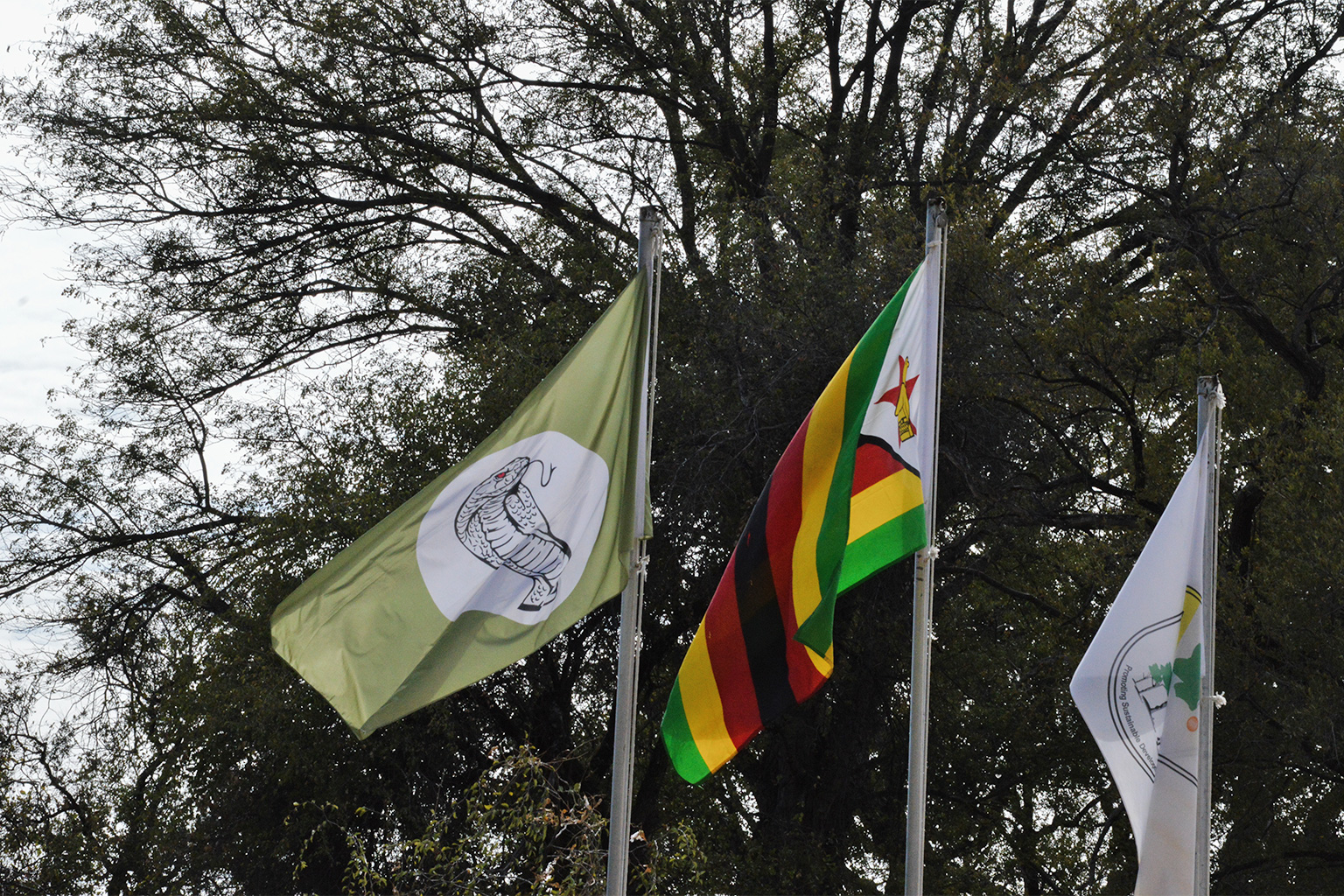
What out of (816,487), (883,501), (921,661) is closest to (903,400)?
(883,501)

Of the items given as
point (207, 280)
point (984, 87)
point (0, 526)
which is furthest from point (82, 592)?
point (984, 87)

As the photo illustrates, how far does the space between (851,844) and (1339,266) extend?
8748 millimetres

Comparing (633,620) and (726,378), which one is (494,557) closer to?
(633,620)

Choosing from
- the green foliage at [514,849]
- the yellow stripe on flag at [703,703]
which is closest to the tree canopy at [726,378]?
the green foliage at [514,849]

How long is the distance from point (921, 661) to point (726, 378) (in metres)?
8.74

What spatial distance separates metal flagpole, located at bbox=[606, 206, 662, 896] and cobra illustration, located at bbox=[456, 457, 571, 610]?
14.3 inches

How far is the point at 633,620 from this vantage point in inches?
252

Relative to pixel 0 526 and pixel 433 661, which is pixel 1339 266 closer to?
pixel 433 661

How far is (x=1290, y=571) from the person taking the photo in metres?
12.4

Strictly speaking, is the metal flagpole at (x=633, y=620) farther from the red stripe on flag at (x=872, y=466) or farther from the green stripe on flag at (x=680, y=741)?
the red stripe on flag at (x=872, y=466)

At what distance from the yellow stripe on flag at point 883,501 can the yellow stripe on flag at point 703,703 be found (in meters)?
0.92

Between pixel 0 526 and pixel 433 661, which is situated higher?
pixel 0 526

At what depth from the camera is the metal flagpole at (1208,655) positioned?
23.1 feet

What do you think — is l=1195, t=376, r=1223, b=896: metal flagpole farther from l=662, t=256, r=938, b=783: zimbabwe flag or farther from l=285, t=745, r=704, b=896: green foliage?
l=285, t=745, r=704, b=896: green foliage
